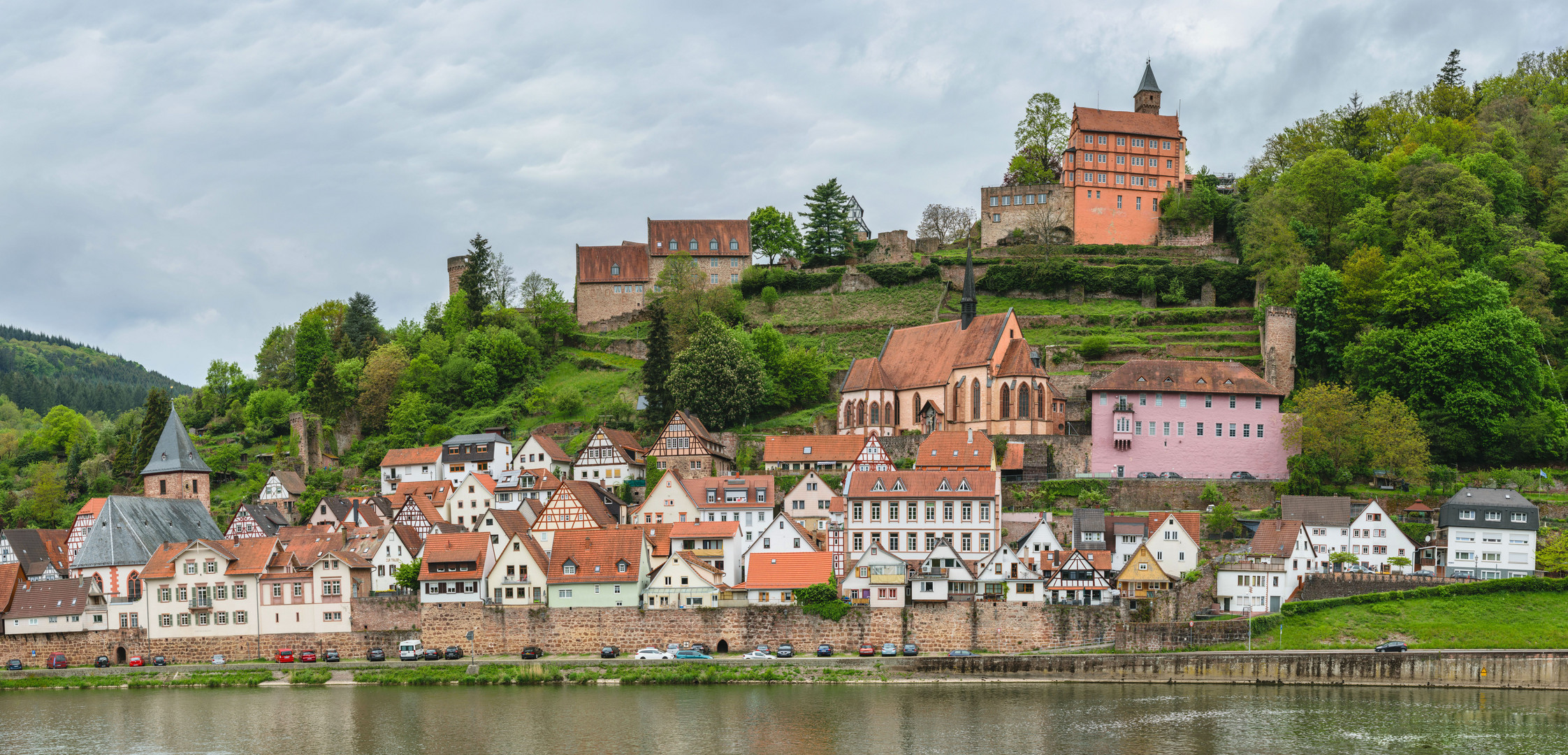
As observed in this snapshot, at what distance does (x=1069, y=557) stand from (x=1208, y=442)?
14.4 metres

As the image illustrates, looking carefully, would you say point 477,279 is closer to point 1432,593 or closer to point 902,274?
point 902,274

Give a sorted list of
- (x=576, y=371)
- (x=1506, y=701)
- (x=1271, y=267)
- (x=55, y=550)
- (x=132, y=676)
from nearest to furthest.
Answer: (x=1506, y=701), (x=132, y=676), (x=55, y=550), (x=1271, y=267), (x=576, y=371)

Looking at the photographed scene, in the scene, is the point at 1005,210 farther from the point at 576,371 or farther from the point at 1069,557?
the point at 1069,557

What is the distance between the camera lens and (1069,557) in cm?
5328

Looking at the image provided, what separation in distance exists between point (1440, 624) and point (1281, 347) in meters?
22.0

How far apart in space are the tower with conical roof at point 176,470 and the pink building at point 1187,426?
47049 millimetres

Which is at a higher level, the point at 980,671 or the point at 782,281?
the point at 782,281

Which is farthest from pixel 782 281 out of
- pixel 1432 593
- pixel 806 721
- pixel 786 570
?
Result: pixel 806 721

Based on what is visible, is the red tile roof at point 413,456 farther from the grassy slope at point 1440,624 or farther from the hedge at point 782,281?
the grassy slope at point 1440,624

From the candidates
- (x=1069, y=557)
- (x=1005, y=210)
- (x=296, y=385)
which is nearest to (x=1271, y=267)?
(x=1005, y=210)

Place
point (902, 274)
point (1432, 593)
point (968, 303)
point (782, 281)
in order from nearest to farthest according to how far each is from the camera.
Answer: point (1432, 593), point (968, 303), point (902, 274), point (782, 281)

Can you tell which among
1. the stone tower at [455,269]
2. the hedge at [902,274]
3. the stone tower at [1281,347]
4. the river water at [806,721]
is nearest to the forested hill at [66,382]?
the stone tower at [455,269]

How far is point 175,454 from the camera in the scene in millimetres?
73062

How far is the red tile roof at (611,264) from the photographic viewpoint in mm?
93500
